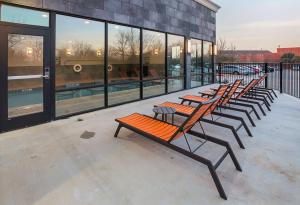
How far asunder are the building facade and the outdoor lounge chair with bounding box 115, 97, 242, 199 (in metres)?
2.27

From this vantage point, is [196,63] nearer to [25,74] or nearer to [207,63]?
[207,63]

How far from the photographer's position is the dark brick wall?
18.0ft

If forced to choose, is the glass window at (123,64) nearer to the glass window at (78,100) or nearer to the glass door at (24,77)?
the glass window at (78,100)

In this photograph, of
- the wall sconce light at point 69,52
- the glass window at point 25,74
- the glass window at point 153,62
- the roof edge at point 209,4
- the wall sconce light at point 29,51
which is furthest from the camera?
the roof edge at point 209,4

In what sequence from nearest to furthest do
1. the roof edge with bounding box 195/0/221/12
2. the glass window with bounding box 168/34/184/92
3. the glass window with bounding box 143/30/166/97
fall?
the glass window with bounding box 143/30/166/97 → the glass window with bounding box 168/34/184/92 → the roof edge with bounding box 195/0/221/12

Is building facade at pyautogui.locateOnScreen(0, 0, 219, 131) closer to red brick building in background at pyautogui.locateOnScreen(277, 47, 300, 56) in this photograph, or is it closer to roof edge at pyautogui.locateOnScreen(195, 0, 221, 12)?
roof edge at pyautogui.locateOnScreen(195, 0, 221, 12)

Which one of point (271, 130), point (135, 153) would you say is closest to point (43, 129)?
point (135, 153)

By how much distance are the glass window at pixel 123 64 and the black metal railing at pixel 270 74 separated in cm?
613

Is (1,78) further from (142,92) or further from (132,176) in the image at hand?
(142,92)

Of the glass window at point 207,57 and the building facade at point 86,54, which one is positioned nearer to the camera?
the building facade at point 86,54

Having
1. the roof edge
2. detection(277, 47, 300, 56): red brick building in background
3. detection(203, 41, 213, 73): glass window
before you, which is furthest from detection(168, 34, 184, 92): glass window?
detection(277, 47, 300, 56): red brick building in background

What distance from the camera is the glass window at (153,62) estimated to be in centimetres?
815

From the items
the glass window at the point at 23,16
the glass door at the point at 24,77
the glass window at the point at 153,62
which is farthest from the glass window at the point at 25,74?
the glass window at the point at 153,62

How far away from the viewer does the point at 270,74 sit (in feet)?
51.9
